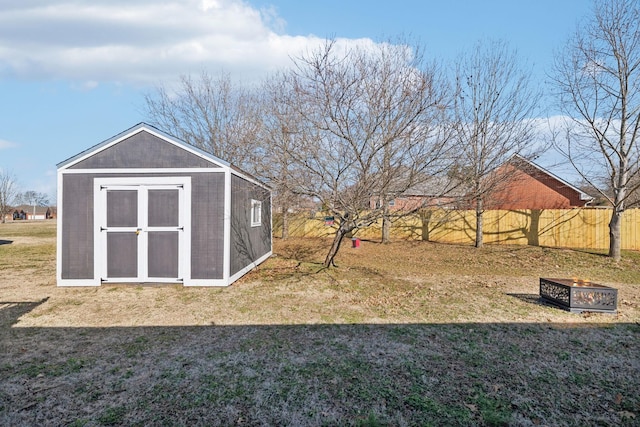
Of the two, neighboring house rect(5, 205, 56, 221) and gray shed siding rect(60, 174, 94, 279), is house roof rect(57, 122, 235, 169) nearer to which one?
gray shed siding rect(60, 174, 94, 279)

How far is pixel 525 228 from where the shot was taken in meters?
14.1

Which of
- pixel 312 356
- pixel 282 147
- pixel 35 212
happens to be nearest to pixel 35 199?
pixel 35 212

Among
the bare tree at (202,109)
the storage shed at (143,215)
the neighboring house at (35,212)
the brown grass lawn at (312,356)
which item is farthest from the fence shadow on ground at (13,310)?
the neighboring house at (35,212)

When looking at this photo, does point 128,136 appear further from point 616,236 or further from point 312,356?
point 616,236

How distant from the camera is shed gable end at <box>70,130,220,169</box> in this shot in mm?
7328

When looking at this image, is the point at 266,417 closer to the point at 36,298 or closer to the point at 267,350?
the point at 267,350

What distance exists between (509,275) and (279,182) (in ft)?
22.9

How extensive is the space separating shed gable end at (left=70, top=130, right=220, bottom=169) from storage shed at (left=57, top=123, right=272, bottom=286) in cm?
2

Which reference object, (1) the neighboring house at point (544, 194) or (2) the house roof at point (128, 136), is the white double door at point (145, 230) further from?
(1) the neighboring house at point (544, 194)

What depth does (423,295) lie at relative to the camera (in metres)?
6.88

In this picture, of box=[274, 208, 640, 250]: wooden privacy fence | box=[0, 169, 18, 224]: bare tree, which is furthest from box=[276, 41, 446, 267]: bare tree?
box=[0, 169, 18, 224]: bare tree

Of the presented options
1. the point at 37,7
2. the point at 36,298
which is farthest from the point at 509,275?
the point at 37,7

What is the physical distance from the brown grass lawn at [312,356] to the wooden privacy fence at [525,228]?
601 centimetres

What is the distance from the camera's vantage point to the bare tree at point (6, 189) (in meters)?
34.4
